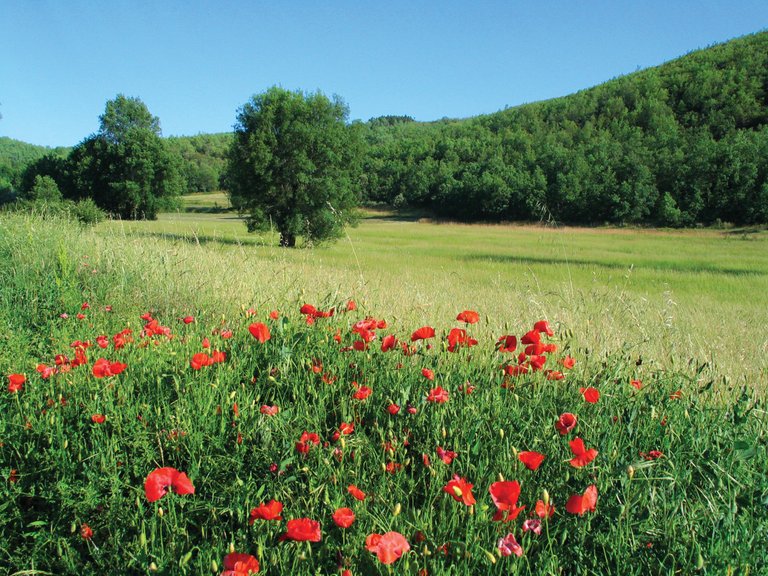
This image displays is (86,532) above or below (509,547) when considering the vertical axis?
below

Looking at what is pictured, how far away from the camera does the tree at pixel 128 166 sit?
5419 centimetres

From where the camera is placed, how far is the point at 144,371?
279cm

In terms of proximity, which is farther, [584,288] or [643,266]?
[643,266]

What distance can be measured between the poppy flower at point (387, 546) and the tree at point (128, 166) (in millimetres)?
56089

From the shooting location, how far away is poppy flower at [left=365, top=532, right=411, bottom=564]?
1245mm

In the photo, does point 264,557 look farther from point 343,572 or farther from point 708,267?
point 708,267

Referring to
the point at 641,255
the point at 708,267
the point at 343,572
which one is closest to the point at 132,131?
the point at 641,255

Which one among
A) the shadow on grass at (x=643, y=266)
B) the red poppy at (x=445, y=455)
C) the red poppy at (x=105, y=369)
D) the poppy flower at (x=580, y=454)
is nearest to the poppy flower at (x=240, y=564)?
the red poppy at (x=445, y=455)

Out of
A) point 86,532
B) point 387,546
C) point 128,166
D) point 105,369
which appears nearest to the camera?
point 387,546

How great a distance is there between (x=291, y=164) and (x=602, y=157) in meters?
52.7

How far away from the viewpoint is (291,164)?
25922mm

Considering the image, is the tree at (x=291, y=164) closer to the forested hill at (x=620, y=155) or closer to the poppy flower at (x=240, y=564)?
the poppy flower at (x=240, y=564)

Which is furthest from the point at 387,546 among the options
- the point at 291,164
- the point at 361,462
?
the point at 291,164

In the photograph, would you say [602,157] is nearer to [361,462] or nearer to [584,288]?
[584,288]
